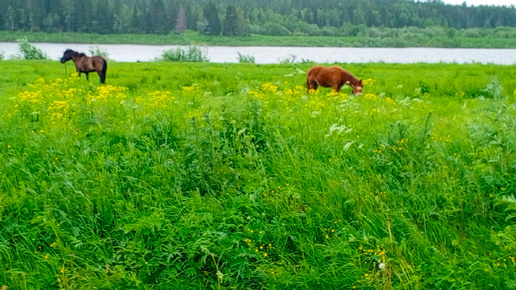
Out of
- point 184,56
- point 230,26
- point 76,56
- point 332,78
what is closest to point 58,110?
point 332,78

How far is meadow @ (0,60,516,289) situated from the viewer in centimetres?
457

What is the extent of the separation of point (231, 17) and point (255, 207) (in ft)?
281

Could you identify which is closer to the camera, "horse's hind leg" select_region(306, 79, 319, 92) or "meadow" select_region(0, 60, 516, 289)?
"meadow" select_region(0, 60, 516, 289)

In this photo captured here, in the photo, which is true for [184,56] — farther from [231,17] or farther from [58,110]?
[231,17]

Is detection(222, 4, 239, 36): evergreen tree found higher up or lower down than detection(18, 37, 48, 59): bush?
higher up

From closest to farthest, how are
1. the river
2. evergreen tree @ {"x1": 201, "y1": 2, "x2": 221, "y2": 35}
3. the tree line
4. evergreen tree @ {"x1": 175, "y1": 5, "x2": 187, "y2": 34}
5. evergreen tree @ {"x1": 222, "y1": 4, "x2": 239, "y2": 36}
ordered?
the river < the tree line < evergreen tree @ {"x1": 201, "y1": 2, "x2": 221, "y2": 35} < evergreen tree @ {"x1": 175, "y1": 5, "x2": 187, "y2": 34} < evergreen tree @ {"x1": 222, "y1": 4, "x2": 239, "y2": 36}

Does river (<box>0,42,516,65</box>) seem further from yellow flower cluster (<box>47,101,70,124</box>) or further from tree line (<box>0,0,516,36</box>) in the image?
yellow flower cluster (<box>47,101,70,124</box>)

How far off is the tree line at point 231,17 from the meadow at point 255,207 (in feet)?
258

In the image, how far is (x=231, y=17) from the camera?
87.9 meters

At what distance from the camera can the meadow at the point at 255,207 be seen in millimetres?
4570

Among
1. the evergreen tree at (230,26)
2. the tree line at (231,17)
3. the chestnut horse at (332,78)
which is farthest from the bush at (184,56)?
the evergreen tree at (230,26)

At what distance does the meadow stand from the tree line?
A: 78592mm

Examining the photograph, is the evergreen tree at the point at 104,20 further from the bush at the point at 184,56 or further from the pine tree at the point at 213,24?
the bush at the point at 184,56

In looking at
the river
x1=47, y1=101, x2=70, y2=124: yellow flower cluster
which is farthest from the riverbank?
x1=47, y1=101, x2=70, y2=124: yellow flower cluster
